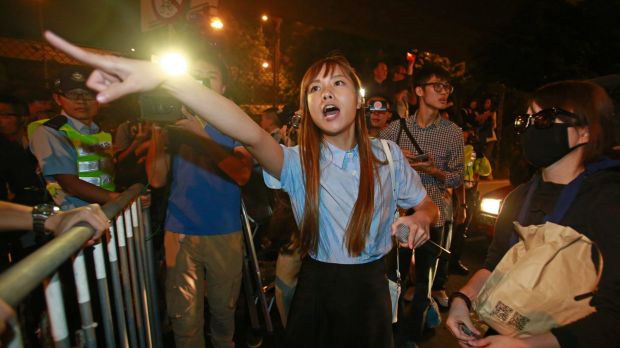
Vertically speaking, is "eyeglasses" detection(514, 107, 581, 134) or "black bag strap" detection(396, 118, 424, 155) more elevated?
"eyeglasses" detection(514, 107, 581, 134)

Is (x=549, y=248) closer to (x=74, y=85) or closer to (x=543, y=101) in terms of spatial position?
(x=543, y=101)

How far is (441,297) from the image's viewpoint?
4.47m

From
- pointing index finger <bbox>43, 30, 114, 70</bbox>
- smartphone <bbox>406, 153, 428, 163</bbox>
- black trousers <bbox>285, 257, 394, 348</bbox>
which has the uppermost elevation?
pointing index finger <bbox>43, 30, 114, 70</bbox>

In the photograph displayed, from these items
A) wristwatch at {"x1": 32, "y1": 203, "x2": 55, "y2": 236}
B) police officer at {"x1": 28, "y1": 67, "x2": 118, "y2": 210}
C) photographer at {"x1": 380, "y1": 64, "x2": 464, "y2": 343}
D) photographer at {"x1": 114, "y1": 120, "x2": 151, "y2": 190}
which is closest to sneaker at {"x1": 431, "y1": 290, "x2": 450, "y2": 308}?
photographer at {"x1": 380, "y1": 64, "x2": 464, "y2": 343}

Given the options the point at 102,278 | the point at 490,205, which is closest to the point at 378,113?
the point at 490,205

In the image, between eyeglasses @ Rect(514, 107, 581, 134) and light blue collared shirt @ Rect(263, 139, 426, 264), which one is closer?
eyeglasses @ Rect(514, 107, 581, 134)

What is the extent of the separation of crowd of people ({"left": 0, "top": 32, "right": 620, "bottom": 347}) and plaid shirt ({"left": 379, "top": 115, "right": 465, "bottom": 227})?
0.6 inches

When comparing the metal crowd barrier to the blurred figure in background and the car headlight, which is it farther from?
the car headlight

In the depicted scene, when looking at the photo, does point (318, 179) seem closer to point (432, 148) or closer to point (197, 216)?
point (197, 216)

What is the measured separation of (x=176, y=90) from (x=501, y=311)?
1.56m

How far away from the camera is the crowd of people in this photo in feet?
5.16

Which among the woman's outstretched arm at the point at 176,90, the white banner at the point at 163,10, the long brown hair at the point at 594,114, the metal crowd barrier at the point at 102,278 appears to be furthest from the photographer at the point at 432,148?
the white banner at the point at 163,10

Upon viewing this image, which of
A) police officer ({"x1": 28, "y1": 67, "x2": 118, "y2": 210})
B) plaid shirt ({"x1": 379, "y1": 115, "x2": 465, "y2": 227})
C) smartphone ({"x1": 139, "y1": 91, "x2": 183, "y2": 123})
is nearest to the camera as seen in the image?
smartphone ({"x1": 139, "y1": 91, "x2": 183, "y2": 123})

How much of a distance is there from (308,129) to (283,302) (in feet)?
4.64
